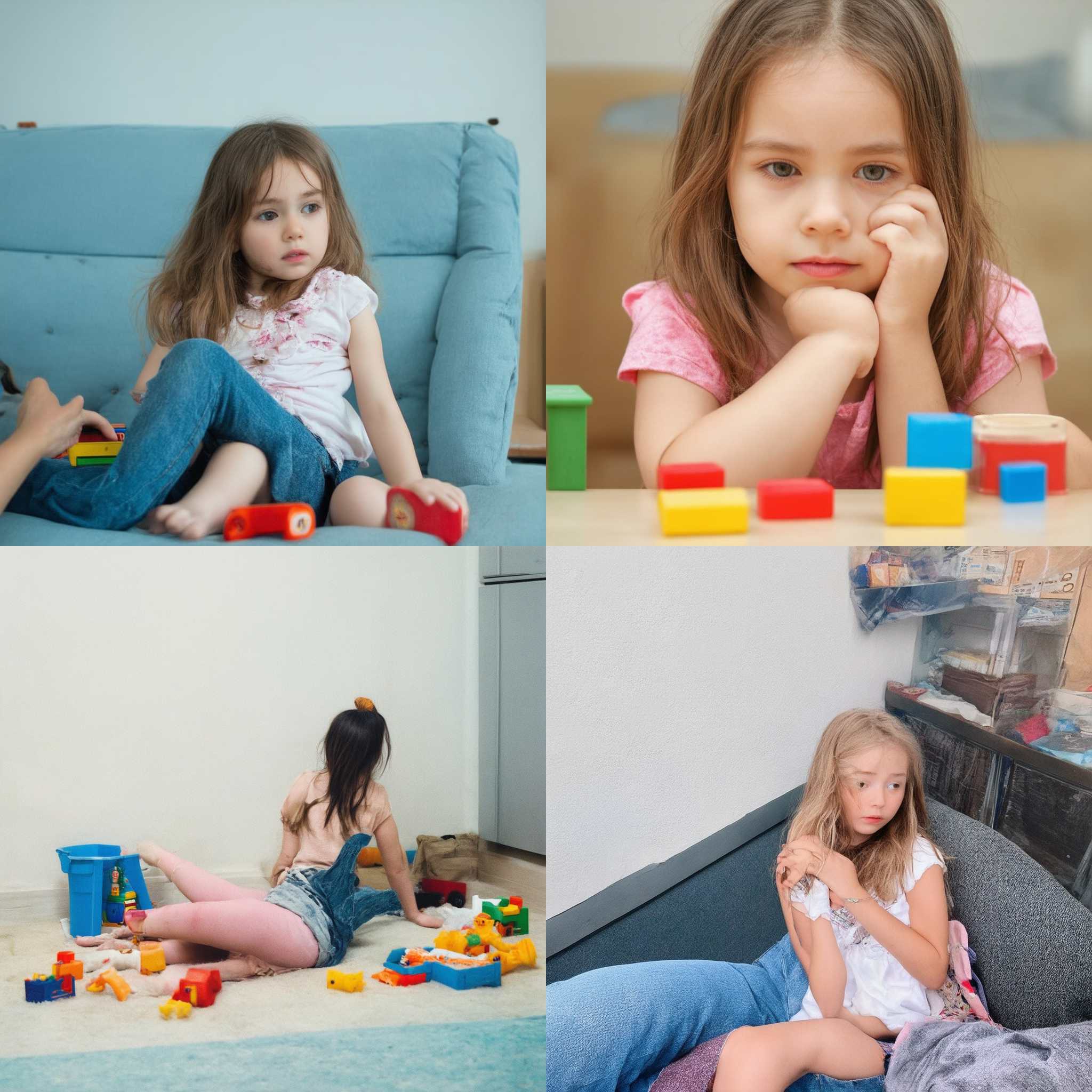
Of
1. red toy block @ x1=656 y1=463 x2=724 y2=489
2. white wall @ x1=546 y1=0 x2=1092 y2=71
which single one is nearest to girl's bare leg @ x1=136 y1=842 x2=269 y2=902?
red toy block @ x1=656 y1=463 x2=724 y2=489

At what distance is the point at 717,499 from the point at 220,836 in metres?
0.49

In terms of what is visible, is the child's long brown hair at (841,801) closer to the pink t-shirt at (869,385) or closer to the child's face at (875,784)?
the child's face at (875,784)

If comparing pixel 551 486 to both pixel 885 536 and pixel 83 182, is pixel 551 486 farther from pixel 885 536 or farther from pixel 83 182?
pixel 83 182

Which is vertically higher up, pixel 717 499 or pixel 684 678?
pixel 717 499

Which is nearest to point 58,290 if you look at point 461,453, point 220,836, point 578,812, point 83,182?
point 83,182

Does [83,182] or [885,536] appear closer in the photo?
[885,536]

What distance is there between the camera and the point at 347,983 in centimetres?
79

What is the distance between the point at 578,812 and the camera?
0.69 metres

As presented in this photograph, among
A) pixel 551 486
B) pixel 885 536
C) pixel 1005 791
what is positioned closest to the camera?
pixel 885 536

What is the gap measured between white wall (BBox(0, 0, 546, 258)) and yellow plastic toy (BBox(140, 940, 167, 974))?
712 mm

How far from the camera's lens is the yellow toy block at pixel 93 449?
0.80 metres

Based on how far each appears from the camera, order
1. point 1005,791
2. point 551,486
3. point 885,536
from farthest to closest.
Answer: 1. point 551,486
2. point 1005,791
3. point 885,536

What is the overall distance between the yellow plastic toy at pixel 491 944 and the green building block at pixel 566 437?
1.09 ft

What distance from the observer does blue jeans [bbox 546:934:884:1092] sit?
680 millimetres
